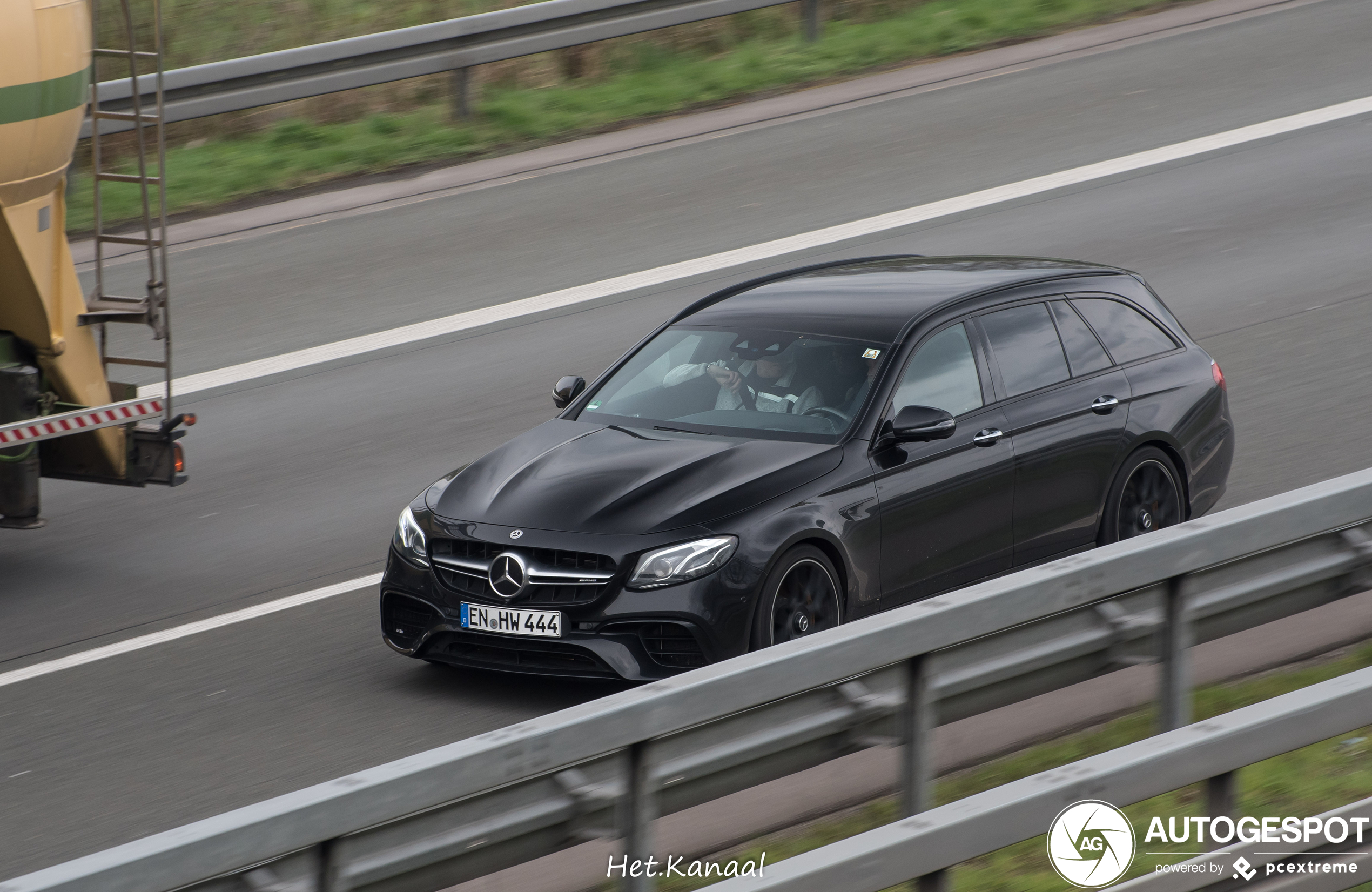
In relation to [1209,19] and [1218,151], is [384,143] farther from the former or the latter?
[1209,19]

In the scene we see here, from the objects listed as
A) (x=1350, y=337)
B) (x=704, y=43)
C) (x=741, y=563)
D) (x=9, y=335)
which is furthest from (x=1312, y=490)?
(x=704, y=43)

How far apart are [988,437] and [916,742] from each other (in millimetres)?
3445

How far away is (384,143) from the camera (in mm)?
16781

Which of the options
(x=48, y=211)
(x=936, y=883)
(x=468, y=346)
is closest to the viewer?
(x=936, y=883)

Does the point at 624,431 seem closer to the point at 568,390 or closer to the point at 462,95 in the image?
the point at 568,390

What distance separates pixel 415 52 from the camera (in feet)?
56.2

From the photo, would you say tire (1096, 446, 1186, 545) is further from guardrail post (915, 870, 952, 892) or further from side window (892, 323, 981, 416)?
guardrail post (915, 870, 952, 892)

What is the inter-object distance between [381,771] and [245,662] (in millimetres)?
4446

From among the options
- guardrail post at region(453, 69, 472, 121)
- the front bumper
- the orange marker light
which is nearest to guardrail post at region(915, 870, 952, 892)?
the front bumper

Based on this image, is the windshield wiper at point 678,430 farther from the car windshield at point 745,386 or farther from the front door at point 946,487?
the front door at point 946,487

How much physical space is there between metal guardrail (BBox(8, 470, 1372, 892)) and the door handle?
8.09ft

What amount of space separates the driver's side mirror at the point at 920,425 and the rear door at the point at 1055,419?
0.58 m

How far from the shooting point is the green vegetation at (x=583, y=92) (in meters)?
16.4

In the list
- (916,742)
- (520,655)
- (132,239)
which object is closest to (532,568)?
(520,655)
